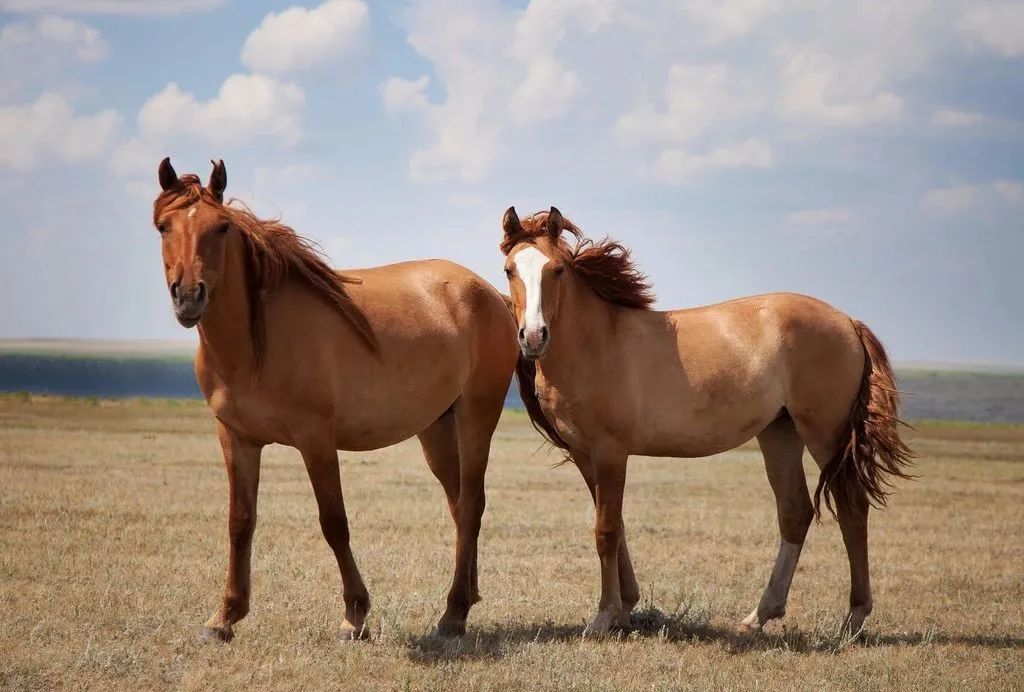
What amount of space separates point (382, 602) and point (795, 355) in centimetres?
369

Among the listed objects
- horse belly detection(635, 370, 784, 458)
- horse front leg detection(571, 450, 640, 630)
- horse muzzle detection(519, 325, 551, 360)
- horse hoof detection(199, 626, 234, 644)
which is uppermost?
horse muzzle detection(519, 325, 551, 360)

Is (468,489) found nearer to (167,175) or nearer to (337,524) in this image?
(337,524)

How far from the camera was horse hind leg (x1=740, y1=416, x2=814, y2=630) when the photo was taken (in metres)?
7.50

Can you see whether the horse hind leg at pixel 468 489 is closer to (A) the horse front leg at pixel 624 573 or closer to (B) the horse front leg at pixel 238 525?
(A) the horse front leg at pixel 624 573

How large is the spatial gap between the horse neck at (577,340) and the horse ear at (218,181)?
7.64 feet

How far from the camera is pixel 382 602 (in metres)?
8.09

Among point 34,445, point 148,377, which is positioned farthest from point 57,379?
point 34,445

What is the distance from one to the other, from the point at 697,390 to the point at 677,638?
1718 millimetres

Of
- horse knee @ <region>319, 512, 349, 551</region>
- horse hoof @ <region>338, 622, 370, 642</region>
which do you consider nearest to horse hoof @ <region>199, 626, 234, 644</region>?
horse hoof @ <region>338, 622, 370, 642</region>

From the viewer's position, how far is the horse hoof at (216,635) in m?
6.51

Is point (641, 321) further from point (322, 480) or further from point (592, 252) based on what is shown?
point (322, 480)

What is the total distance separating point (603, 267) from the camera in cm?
728

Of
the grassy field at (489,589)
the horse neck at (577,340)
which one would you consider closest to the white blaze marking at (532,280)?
the horse neck at (577,340)

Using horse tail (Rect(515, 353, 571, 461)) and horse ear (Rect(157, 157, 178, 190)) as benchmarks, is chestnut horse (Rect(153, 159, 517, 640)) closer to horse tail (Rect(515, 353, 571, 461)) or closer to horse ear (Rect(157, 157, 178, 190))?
horse ear (Rect(157, 157, 178, 190))
